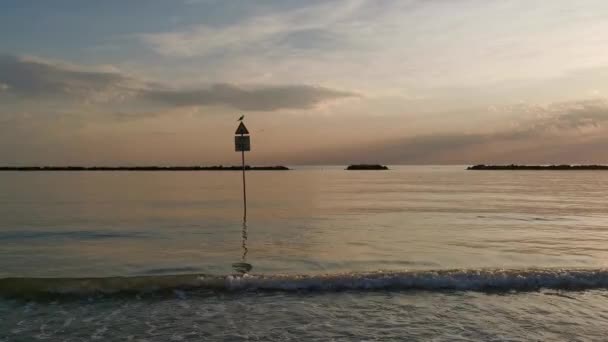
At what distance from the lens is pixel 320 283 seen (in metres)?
8.72

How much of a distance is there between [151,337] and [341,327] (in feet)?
8.36

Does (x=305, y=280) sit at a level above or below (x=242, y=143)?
below

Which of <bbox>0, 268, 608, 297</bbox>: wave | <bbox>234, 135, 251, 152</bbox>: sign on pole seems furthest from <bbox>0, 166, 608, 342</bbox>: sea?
<bbox>234, 135, 251, 152</bbox>: sign on pole

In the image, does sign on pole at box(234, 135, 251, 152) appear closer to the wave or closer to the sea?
the sea

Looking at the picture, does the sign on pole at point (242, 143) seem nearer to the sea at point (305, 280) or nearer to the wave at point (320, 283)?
the sea at point (305, 280)

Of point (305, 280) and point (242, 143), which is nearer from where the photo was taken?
point (305, 280)

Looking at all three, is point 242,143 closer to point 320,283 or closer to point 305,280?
point 305,280

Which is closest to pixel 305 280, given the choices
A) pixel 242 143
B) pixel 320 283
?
pixel 320 283

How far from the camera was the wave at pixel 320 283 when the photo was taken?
28.1 ft

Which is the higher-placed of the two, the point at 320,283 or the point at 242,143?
the point at 242,143

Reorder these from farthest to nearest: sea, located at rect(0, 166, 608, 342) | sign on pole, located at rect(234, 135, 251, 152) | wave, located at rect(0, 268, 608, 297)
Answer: sign on pole, located at rect(234, 135, 251, 152)
wave, located at rect(0, 268, 608, 297)
sea, located at rect(0, 166, 608, 342)

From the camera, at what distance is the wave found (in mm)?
8578

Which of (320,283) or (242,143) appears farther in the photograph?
(242,143)

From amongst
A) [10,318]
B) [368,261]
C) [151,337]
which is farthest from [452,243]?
[10,318]
